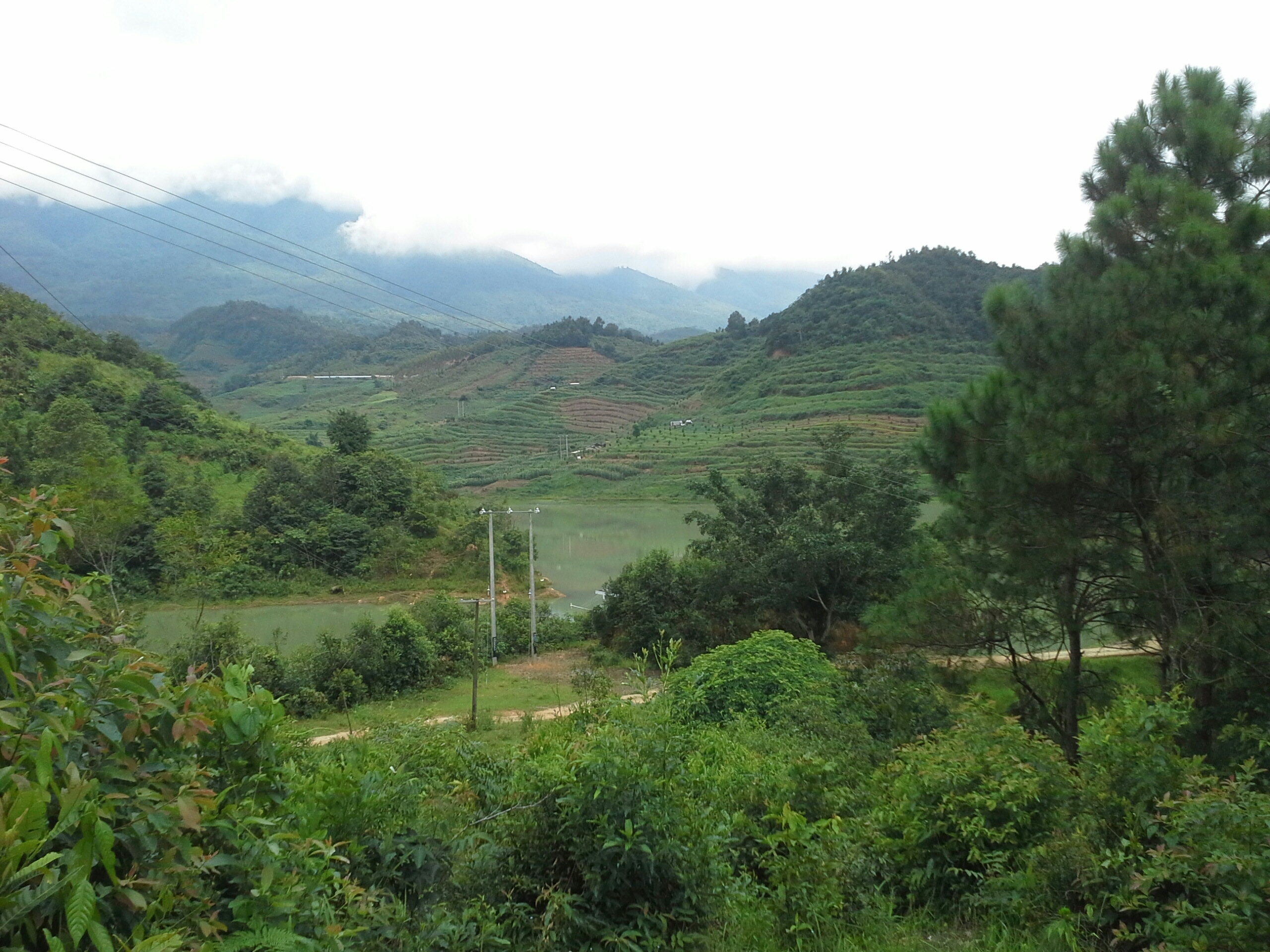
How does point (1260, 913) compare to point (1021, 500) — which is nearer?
point (1260, 913)

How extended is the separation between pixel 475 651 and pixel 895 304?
145ft

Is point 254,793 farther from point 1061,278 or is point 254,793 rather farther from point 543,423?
point 543,423

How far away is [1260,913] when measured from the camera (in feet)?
6.73

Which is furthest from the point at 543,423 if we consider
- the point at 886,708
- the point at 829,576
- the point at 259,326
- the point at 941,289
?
the point at 259,326

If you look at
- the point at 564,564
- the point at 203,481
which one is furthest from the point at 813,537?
the point at 203,481

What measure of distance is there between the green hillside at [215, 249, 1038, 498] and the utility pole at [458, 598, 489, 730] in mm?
15035

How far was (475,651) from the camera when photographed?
1178 cm

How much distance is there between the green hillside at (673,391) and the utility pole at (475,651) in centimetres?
1504

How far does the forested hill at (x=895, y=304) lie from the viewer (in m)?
46.8

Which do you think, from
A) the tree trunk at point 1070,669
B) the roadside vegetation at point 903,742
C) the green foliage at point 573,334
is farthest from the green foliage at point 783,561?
the green foliage at point 573,334

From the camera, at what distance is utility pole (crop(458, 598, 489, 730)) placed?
38.6 ft

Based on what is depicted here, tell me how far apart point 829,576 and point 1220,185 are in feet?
30.7

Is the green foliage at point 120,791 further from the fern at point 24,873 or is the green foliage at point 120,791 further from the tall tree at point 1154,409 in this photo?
the tall tree at point 1154,409

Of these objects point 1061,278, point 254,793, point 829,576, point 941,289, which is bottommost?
point 829,576
